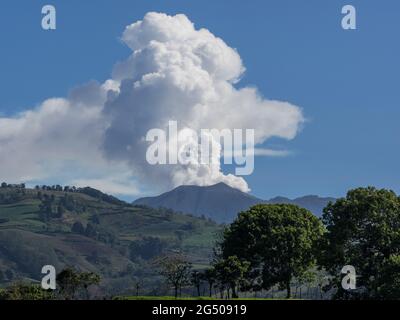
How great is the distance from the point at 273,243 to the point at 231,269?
1220 centimetres

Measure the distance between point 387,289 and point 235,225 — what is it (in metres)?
47.0

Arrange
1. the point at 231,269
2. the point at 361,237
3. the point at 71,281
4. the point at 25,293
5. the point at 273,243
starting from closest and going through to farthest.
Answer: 1. the point at 361,237
2. the point at 231,269
3. the point at 273,243
4. the point at 25,293
5. the point at 71,281

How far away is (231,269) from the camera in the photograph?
16438cm

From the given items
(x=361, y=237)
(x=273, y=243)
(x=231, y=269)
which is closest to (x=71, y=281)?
(x=231, y=269)

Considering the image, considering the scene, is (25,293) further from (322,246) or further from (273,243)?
(322,246)

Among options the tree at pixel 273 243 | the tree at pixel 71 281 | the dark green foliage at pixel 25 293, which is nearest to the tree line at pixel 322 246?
the tree at pixel 273 243

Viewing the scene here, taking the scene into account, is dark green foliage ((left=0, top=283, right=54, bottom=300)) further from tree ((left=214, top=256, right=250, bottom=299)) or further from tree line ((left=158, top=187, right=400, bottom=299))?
tree ((left=214, top=256, right=250, bottom=299))

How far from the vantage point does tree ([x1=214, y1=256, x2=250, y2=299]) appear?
163m

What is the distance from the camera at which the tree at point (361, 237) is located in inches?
5625

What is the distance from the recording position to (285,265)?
6747 inches

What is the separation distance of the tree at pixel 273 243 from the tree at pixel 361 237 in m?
20.8
